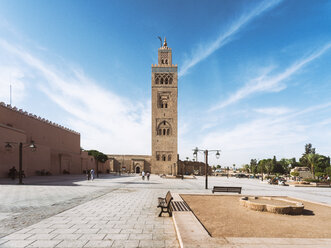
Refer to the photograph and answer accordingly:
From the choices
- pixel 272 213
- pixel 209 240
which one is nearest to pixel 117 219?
pixel 209 240

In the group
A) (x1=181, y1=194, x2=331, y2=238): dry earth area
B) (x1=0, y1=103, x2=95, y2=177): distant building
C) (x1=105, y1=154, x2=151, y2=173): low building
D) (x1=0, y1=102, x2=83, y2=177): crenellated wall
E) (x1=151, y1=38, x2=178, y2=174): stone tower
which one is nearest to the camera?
(x1=181, y1=194, x2=331, y2=238): dry earth area

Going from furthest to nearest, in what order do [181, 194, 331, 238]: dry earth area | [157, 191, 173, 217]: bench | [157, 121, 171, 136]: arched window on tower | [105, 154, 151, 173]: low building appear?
[105, 154, 151, 173]: low building < [157, 121, 171, 136]: arched window on tower < [157, 191, 173, 217]: bench < [181, 194, 331, 238]: dry earth area

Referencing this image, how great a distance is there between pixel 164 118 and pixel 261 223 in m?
44.9

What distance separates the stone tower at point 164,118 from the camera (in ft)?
163

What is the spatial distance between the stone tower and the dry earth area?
134 feet

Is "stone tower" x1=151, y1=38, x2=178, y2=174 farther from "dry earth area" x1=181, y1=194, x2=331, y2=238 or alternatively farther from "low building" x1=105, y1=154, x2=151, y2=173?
"dry earth area" x1=181, y1=194, x2=331, y2=238

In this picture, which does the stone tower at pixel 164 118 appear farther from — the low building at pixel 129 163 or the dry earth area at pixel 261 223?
the dry earth area at pixel 261 223

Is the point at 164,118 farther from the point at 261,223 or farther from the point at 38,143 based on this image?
the point at 261,223

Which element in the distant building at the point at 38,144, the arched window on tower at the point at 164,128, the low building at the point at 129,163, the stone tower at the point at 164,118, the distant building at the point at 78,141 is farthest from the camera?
the low building at the point at 129,163

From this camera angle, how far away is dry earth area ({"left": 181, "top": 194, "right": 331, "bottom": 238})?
5311 mm

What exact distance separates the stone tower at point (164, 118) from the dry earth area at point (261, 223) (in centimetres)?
4099

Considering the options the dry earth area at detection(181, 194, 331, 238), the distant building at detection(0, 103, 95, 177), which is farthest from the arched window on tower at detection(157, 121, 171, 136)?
the dry earth area at detection(181, 194, 331, 238)

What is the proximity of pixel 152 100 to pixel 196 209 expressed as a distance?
4420cm

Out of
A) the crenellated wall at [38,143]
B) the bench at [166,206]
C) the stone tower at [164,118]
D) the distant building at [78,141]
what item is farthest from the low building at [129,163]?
the bench at [166,206]
